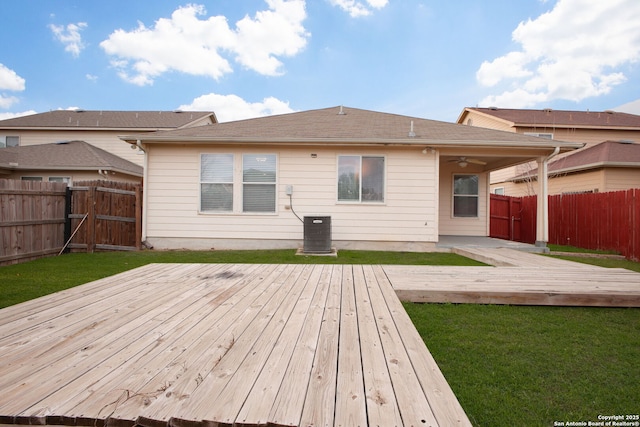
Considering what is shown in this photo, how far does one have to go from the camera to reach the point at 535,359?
7.56 ft

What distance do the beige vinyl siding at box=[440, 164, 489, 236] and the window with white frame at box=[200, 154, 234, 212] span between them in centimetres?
649

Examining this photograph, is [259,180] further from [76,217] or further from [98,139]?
[98,139]

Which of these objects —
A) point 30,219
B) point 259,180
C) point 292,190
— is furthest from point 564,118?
point 30,219

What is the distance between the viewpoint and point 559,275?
4148 mm

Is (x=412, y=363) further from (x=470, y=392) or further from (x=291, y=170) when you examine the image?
(x=291, y=170)

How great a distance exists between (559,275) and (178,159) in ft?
26.0

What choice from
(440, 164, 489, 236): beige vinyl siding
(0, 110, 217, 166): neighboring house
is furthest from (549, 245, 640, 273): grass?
(0, 110, 217, 166): neighboring house

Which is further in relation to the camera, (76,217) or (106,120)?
(106,120)

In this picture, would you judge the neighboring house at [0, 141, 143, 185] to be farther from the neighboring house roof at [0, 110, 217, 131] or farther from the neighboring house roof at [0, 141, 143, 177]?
the neighboring house roof at [0, 110, 217, 131]

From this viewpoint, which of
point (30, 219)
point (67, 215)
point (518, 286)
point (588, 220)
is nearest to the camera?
point (518, 286)

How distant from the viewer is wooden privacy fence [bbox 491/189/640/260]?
7.36m

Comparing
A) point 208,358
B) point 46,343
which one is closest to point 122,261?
point 46,343

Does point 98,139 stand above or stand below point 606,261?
above

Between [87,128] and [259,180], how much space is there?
44.1 ft
